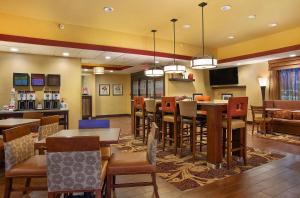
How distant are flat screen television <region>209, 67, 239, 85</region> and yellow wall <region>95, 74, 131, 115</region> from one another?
16.6 feet

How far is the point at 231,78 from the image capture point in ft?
28.7

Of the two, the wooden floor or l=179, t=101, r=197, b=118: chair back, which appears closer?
the wooden floor

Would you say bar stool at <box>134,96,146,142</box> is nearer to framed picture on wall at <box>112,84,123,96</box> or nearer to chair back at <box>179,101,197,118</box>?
chair back at <box>179,101,197,118</box>

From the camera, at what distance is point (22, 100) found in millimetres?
5625

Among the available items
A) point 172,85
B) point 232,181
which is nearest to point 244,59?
point 172,85

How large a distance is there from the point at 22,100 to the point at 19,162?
13.5ft

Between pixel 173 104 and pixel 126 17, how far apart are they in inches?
90.6

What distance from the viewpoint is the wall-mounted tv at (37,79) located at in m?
5.84

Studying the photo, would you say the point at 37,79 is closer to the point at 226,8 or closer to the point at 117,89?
the point at 226,8

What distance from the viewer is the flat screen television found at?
8703 mm

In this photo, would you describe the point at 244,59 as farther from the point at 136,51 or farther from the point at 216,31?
the point at 136,51

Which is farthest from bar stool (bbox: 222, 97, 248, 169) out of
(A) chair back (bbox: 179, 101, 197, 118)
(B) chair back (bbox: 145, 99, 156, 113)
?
(B) chair back (bbox: 145, 99, 156, 113)

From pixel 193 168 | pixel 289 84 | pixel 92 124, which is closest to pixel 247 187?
pixel 193 168

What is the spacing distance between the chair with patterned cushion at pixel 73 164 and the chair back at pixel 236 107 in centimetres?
233
